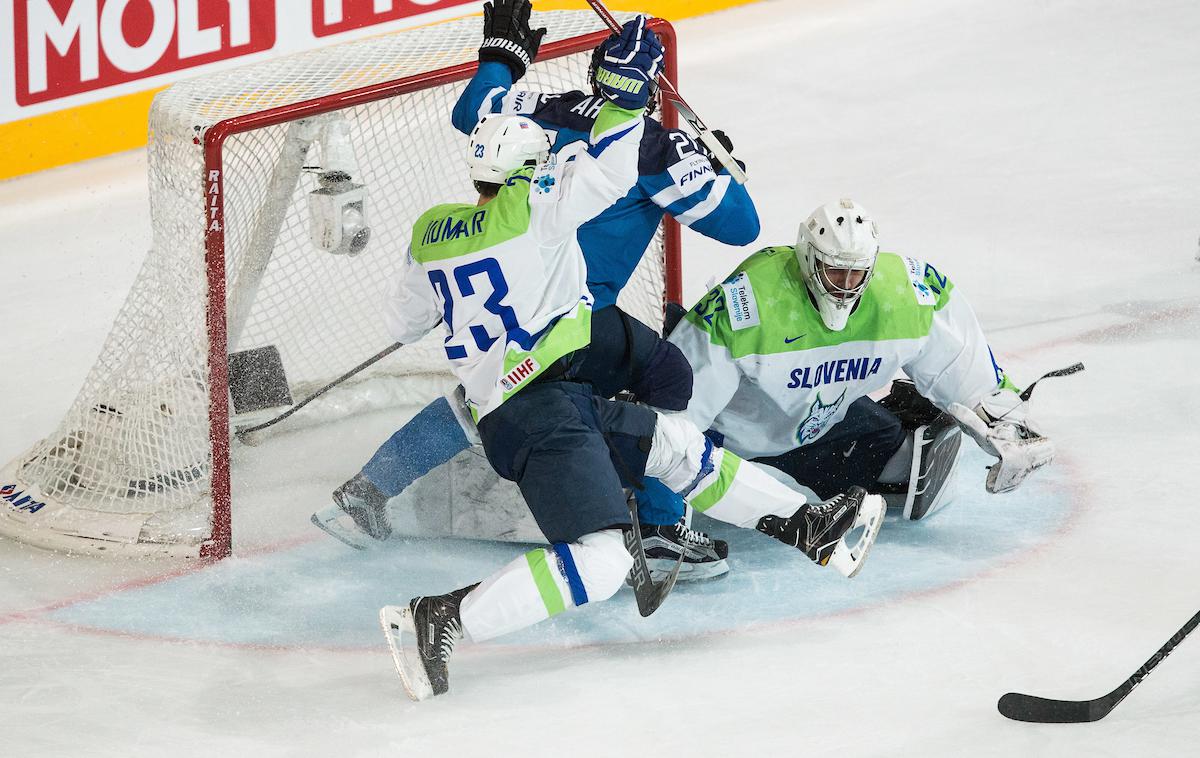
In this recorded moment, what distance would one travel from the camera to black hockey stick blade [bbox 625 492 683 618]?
3363 millimetres

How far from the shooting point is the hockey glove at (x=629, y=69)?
323cm

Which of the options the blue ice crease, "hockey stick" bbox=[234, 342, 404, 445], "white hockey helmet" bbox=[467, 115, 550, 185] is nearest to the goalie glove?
the blue ice crease

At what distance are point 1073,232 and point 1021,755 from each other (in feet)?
10.3

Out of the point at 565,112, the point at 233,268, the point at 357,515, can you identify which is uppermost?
the point at 565,112

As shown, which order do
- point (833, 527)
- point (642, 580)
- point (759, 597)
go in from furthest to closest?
point (759, 597)
point (833, 527)
point (642, 580)

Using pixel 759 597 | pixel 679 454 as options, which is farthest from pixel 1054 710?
pixel 679 454

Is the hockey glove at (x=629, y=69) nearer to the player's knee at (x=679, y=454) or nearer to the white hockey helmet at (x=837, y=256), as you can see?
the white hockey helmet at (x=837, y=256)

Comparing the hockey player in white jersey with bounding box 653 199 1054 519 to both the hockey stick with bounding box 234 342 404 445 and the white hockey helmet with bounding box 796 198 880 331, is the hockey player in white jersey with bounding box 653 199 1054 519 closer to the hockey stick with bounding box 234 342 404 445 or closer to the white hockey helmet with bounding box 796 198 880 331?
the white hockey helmet with bounding box 796 198 880 331

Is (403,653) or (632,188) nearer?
(403,653)

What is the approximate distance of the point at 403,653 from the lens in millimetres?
3260

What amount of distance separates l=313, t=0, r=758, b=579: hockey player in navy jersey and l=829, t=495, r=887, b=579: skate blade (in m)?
0.28

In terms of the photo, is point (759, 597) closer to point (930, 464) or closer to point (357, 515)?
point (930, 464)

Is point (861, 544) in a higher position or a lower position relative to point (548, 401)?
lower

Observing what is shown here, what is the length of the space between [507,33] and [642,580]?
1309 millimetres
